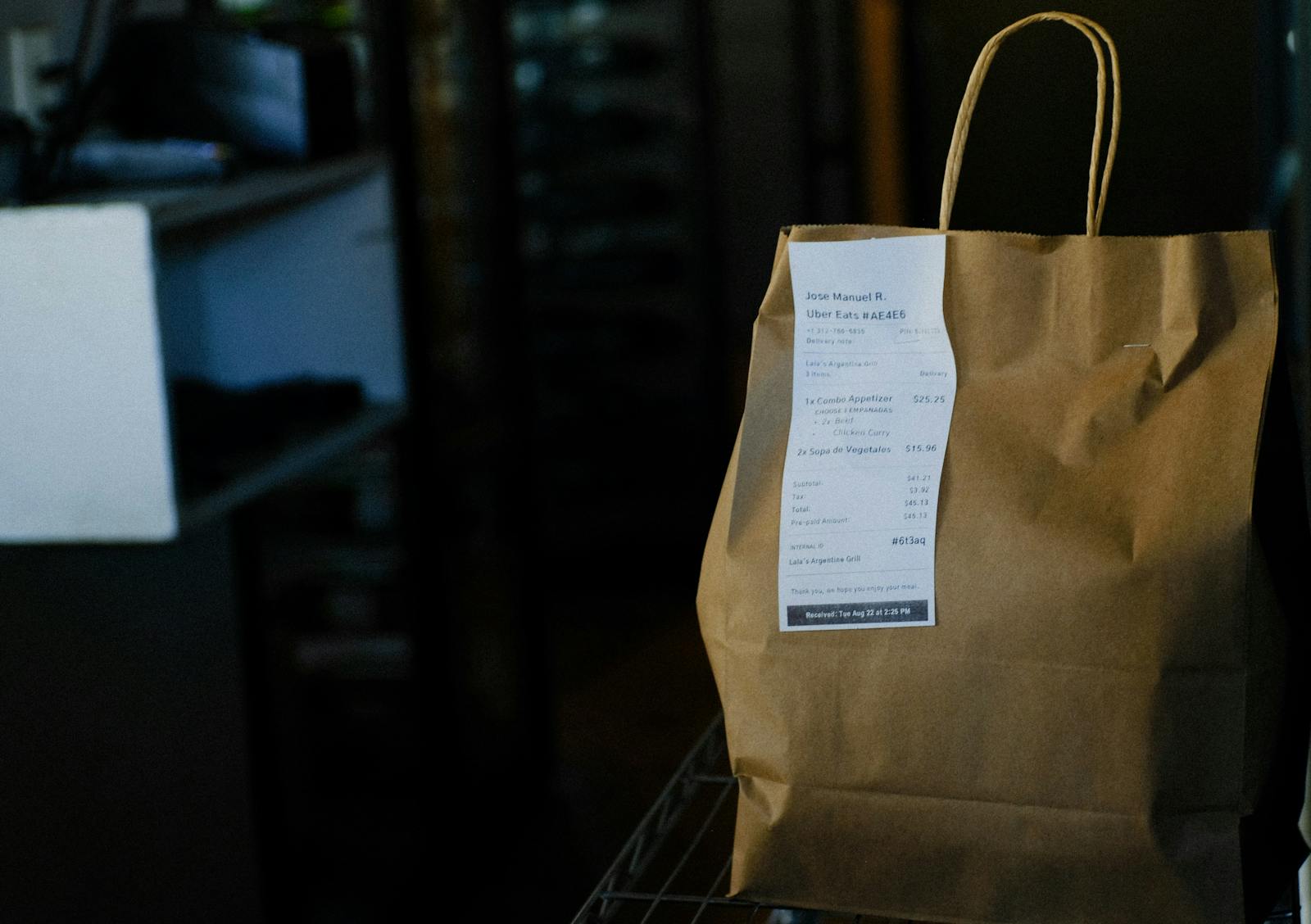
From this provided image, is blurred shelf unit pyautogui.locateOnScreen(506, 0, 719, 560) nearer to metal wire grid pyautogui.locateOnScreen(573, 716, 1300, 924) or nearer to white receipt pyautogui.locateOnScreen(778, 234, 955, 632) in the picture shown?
metal wire grid pyautogui.locateOnScreen(573, 716, 1300, 924)

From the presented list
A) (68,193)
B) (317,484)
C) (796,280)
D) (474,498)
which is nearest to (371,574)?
(474,498)

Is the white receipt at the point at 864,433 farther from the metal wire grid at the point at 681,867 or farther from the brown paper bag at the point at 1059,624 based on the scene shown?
the metal wire grid at the point at 681,867

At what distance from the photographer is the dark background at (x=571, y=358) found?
0.96m

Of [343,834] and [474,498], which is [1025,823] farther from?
[474,498]

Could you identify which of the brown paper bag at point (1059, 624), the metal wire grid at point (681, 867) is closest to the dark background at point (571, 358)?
the brown paper bag at point (1059, 624)

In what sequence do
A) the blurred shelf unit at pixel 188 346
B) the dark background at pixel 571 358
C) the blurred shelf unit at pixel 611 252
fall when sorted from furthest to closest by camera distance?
1. the blurred shelf unit at pixel 611 252
2. the blurred shelf unit at pixel 188 346
3. the dark background at pixel 571 358

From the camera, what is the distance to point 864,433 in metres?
0.73

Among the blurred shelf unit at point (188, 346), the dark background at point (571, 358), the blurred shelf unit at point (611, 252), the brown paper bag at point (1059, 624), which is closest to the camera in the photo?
the brown paper bag at point (1059, 624)

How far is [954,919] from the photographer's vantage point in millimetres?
740

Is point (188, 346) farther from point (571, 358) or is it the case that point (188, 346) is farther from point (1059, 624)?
point (571, 358)

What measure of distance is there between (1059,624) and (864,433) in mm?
136

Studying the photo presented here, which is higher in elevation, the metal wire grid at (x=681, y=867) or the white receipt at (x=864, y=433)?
the white receipt at (x=864, y=433)

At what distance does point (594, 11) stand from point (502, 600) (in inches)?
77.5

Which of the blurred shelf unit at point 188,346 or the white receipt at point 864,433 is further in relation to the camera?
the blurred shelf unit at point 188,346
